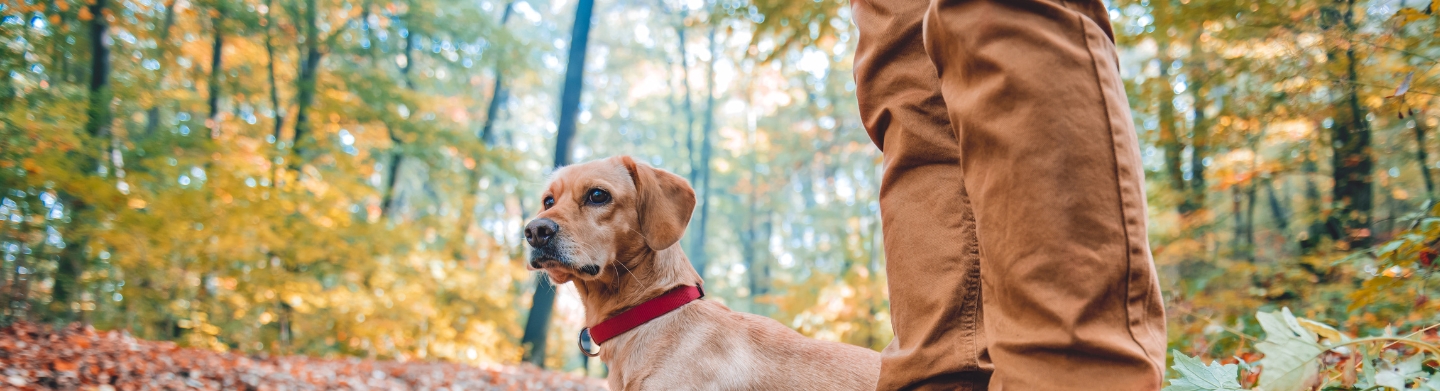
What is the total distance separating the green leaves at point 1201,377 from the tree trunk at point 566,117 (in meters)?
9.96

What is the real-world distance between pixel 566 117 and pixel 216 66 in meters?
6.06

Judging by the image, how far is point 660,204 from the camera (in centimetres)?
258

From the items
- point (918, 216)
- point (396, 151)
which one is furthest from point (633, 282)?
point (396, 151)

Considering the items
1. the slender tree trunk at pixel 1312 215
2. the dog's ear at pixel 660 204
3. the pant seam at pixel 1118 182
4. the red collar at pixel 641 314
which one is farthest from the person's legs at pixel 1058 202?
the slender tree trunk at pixel 1312 215

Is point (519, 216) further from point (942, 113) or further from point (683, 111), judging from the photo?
point (942, 113)

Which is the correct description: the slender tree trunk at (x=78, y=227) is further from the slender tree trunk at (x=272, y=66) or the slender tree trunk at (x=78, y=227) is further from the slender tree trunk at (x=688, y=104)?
the slender tree trunk at (x=688, y=104)

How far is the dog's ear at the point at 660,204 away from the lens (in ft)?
8.09

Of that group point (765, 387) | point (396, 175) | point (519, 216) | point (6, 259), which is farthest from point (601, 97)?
point (765, 387)

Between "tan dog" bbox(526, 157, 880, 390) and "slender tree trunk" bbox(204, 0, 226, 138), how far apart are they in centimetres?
1006

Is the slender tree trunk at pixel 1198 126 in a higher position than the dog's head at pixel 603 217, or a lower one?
lower

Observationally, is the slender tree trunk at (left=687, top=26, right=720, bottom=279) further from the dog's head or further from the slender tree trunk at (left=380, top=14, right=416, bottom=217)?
the dog's head

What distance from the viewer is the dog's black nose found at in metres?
2.32

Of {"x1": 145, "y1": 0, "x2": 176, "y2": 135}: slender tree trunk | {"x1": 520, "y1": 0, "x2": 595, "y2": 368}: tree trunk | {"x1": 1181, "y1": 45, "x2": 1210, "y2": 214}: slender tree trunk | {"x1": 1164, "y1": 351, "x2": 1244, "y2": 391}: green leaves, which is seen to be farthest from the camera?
{"x1": 520, "y1": 0, "x2": 595, "y2": 368}: tree trunk

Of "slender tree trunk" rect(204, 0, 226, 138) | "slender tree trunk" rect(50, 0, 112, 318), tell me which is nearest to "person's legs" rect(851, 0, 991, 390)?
"slender tree trunk" rect(50, 0, 112, 318)
